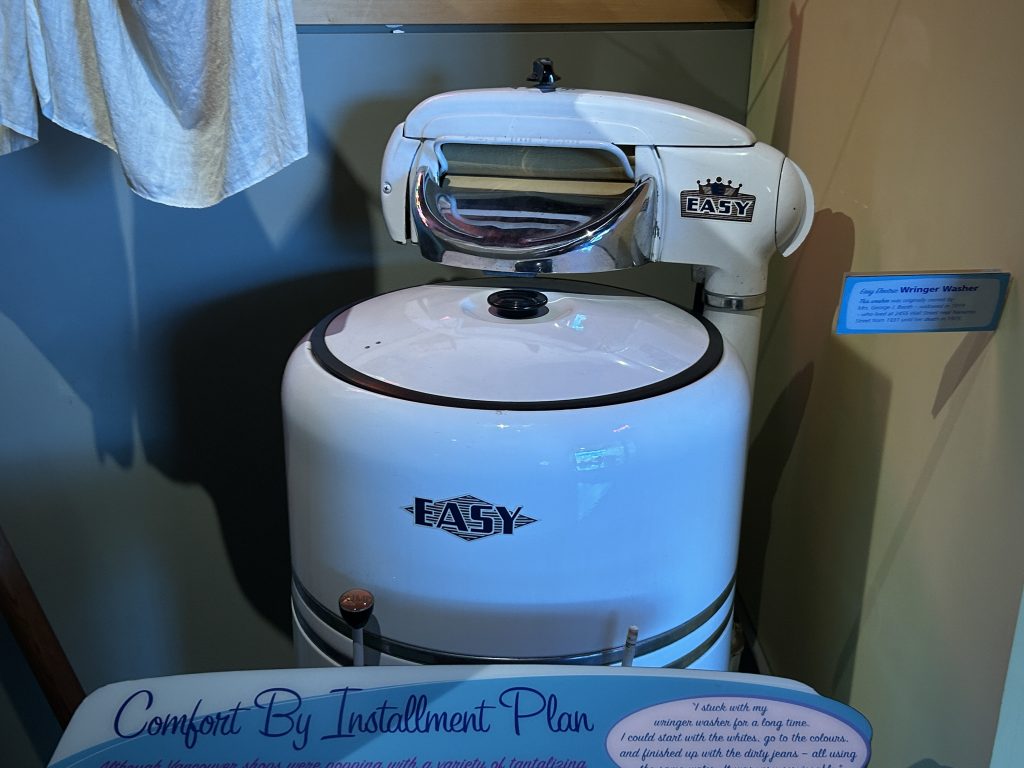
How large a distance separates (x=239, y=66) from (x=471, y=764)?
71 centimetres

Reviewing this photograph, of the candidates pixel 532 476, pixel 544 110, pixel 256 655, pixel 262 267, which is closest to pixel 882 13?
pixel 544 110

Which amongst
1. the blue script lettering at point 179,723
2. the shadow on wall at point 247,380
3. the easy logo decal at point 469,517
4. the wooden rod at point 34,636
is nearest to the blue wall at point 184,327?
the shadow on wall at point 247,380

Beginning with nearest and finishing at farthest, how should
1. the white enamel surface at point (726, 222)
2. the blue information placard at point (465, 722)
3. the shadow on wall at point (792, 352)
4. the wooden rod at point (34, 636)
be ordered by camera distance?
the blue information placard at point (465, 722) → the white enamel surface at point (726, 222) → the shadow on wall at point (792, 352) → the wooden rod at point (34, 636)

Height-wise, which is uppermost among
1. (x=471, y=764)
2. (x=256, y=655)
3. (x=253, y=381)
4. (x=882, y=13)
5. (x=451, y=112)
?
(x=882, y=13)

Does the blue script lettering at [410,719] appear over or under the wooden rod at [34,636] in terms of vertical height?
over

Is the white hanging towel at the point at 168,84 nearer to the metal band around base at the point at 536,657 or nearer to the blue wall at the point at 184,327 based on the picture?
the blue wall at the point at 184,327

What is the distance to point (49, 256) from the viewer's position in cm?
122

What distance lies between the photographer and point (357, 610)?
2.42 ft

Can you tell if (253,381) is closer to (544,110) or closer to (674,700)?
(544,110)

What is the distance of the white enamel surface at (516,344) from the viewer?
0.76 meters

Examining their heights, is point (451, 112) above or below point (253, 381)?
above

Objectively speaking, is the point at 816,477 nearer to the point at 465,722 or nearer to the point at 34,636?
the point at 465,722

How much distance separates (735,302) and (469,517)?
422mm

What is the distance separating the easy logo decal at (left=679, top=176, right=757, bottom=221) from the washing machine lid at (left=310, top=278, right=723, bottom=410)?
4.3 inches
